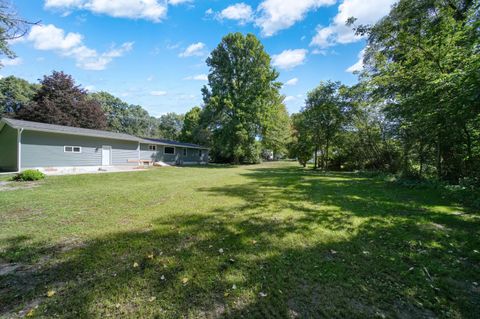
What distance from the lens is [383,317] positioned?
6.51ft

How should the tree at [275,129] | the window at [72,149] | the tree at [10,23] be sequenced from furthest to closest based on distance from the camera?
the tree at [275,129] → the window at [72,149] → the tree at [10,23]

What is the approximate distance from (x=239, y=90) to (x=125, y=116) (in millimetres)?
41469

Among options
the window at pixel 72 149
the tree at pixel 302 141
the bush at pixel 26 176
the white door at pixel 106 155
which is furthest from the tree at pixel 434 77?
the window at pixel 72 149

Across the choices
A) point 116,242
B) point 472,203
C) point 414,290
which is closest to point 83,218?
point 116,242

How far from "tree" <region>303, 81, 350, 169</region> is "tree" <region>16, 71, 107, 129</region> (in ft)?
85.5

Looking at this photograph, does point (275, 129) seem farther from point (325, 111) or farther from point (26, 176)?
point (26, 176)

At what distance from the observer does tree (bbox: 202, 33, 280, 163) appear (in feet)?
76.1

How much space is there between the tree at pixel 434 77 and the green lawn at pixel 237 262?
137 inches

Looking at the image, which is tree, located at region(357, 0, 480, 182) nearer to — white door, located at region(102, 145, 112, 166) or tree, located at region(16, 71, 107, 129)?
white door, located at region(102, 145, 112, 166)

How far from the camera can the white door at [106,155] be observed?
15.6 metres

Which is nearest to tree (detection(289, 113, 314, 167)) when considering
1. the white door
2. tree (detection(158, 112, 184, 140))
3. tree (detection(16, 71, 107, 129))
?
the white door

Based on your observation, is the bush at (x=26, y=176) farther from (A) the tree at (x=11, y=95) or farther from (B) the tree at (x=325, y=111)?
(A) the tree at (x=11, y=95)

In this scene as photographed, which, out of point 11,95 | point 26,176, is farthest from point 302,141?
point 11,95

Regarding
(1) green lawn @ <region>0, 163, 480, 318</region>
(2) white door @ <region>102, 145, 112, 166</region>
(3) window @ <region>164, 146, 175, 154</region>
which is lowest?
(1) green lawn @ <region>0, 163, 480, 318</region>
